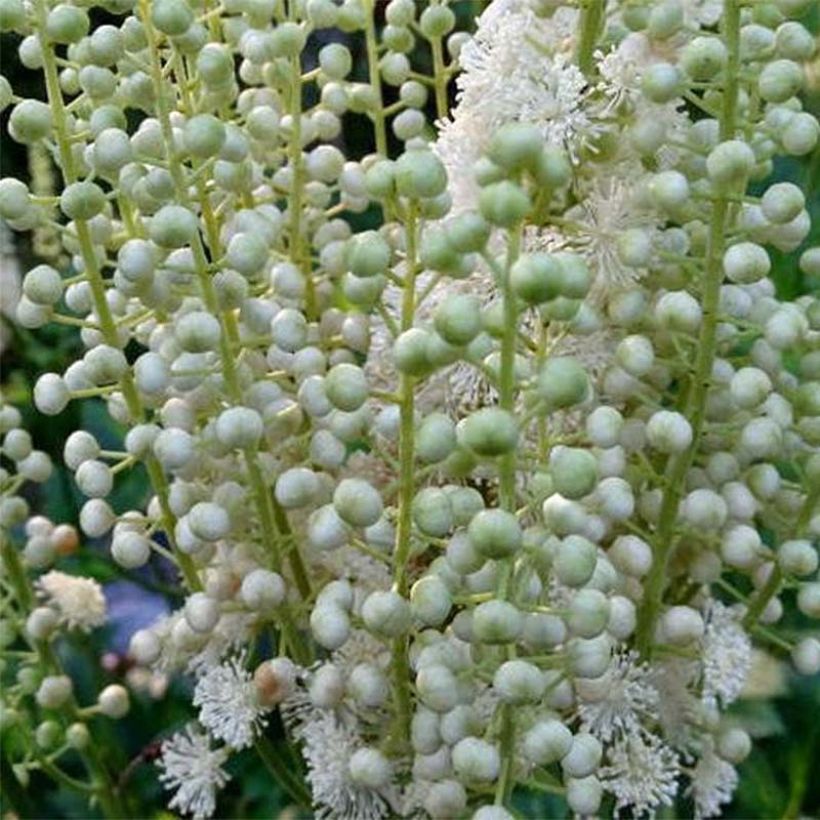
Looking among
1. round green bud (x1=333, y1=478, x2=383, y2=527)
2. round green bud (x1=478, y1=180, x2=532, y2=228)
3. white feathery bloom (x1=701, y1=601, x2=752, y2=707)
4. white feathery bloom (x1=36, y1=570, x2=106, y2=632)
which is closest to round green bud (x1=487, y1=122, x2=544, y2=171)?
round green bud (x1=478, y1=180, x2=532, y2=228)

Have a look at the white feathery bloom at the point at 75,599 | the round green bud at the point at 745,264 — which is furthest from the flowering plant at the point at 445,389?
the white feathery bloom at the point at 75,599

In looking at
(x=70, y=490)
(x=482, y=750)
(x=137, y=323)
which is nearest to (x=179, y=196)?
(x=137, y=323)

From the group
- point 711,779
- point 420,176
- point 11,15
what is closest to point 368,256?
point 420,176

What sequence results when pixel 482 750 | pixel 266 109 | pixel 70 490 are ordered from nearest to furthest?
pixel 482 750 → pixel 266 109 → pixel 70 490

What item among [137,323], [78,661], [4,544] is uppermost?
[137,323]

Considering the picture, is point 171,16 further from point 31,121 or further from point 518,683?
point 518,683

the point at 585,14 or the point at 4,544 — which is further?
the point at 4,544

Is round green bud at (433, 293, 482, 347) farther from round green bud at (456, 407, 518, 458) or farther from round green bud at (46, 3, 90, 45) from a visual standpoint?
round green bud at (46, 3, 90, 45)

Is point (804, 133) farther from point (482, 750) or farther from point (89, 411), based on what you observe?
point (89, 411)
